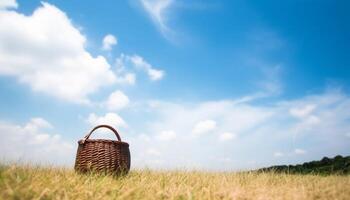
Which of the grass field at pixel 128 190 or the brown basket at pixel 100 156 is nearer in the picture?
the grass field at pixel 128 190

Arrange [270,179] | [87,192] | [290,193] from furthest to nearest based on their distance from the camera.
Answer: [270,179] < [290,193] < [87,192]

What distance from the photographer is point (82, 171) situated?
732 cm

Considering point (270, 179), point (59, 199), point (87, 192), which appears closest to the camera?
point (59, 199)

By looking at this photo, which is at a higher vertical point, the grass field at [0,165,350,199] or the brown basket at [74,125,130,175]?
the brown basket at [74,125,130,175]

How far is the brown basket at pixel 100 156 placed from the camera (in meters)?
7.20

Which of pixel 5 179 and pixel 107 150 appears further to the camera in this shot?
pixel 107 150

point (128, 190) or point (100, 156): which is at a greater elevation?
point (100, 156)

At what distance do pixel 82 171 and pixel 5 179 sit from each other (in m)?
2.52

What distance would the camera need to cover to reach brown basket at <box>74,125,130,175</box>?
7199 mm

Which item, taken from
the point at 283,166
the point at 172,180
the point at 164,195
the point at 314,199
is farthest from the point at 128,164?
the point at 283,166

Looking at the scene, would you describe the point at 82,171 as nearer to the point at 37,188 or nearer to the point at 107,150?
the point at 107,150

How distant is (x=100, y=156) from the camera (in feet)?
23.7

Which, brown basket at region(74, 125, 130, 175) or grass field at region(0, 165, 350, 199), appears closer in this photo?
grass field at region(0, 165, 350, 199)

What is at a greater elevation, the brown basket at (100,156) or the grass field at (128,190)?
the brown basket at (100,156)
